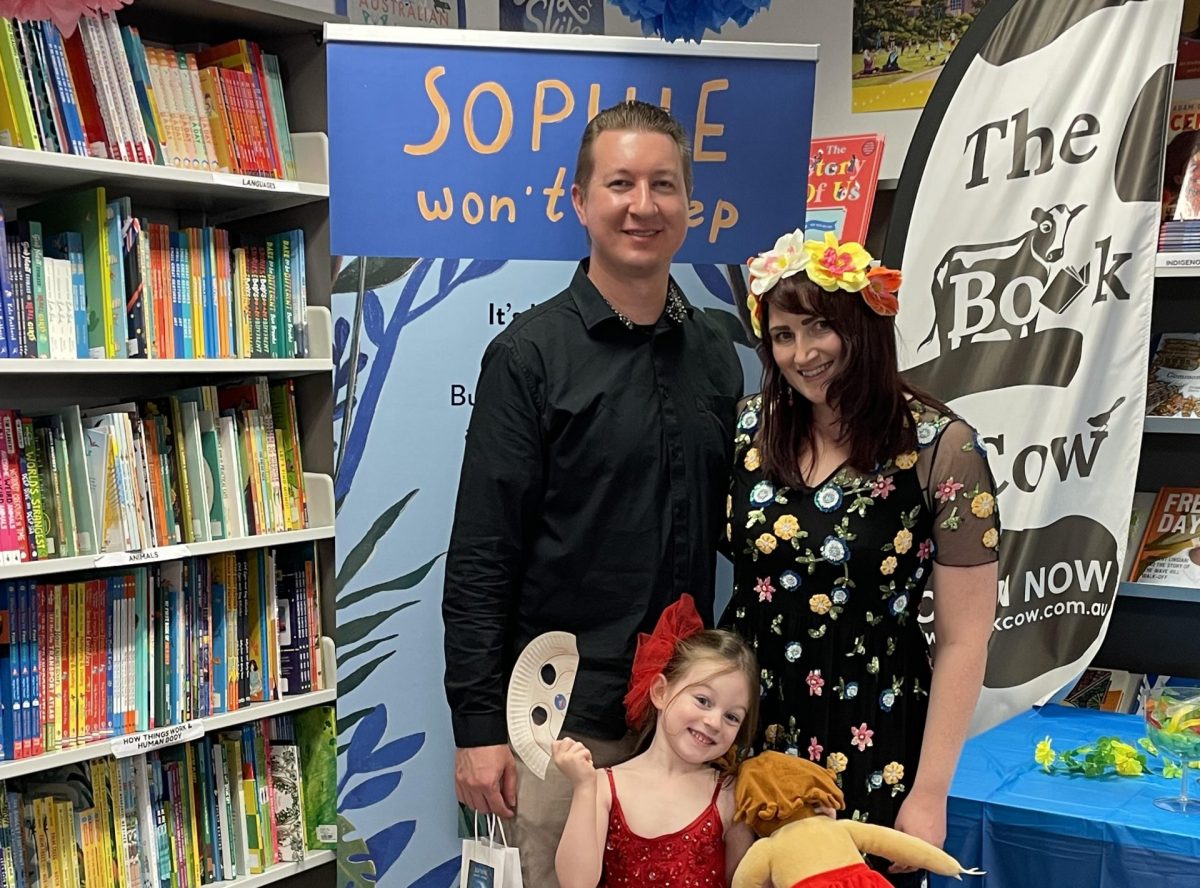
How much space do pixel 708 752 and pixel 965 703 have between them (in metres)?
0.36

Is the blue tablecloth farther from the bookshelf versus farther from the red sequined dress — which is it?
the bookshelf

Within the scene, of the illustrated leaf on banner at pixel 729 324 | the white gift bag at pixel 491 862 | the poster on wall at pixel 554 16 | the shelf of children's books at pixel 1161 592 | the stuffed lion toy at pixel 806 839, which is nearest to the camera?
the stuffed lion toy at pixel 806 839

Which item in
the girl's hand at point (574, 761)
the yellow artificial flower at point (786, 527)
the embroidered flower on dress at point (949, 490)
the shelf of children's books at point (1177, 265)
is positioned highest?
the shelf of children's books at point (1177, 265)

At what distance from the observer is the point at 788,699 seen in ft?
5.48

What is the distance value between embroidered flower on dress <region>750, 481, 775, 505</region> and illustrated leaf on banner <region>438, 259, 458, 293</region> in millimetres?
670

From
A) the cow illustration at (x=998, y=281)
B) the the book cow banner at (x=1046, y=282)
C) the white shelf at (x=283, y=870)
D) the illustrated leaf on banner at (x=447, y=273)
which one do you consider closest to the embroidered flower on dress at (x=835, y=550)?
the illustrated leaf on banner at (x=447, y=273)

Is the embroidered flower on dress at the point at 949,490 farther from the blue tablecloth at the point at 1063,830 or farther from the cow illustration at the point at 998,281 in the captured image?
the cow illustration at the point at 998,281

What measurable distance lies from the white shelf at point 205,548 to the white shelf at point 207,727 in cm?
33

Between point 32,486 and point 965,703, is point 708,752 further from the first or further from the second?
point 32,486

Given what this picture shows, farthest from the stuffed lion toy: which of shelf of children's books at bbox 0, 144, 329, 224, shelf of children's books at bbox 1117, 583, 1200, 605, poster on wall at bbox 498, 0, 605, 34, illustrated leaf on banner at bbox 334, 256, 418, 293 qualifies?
poster on wall at bbox 498, 0, 605, 34

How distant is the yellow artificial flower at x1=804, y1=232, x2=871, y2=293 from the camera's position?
5.16 feet

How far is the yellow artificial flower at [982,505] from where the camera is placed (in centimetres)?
157

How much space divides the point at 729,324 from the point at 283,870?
5.11 feet

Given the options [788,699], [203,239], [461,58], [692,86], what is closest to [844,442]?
[788,699]
